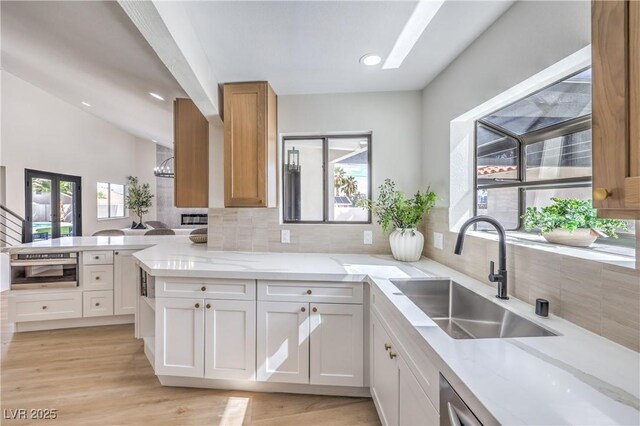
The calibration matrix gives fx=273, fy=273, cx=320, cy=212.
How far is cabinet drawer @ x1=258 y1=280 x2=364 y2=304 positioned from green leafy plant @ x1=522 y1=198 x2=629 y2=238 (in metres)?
1.04

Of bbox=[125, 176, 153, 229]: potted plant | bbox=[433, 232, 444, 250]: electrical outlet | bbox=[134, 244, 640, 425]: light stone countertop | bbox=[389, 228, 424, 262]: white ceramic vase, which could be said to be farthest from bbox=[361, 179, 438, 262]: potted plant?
bbox=[125, 176, 153, 229]: potted plant

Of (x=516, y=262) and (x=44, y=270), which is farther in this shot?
(x=44, y=270)

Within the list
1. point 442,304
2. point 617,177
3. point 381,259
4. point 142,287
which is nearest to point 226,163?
point 142,287

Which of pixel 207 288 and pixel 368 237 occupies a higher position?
pixel 368 237

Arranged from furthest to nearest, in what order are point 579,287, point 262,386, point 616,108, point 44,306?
1. point 44,306
2. point 262,386
3. point 579,287
4. point 616,108

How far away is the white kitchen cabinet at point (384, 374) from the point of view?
1.31m

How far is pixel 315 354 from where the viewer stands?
180 centimetres

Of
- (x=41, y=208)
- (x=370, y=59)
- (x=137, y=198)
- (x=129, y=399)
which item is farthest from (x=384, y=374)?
(x=137, y=198)

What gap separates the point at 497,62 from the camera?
1.48 metres

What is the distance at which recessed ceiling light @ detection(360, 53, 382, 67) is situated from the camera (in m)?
1.85

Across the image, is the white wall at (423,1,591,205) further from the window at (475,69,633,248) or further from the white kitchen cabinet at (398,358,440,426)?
the white kitchen cabinet at (398,358,440,426)

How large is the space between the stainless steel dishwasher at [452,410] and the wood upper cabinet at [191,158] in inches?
92.9

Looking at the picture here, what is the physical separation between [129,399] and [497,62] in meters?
3.11

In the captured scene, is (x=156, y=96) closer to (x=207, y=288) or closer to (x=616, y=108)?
(x=207, y=288)
